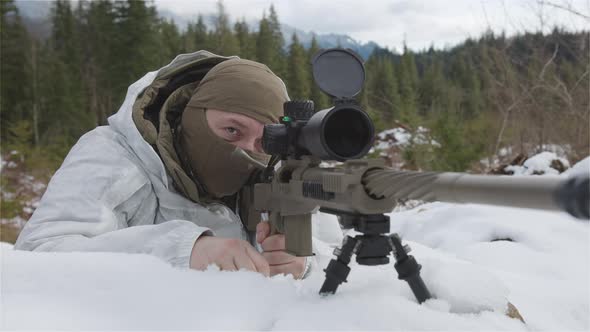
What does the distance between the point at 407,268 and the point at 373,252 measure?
0.39ft

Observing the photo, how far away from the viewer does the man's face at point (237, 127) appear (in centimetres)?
257

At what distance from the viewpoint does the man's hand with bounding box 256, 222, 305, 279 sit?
2.09 meters

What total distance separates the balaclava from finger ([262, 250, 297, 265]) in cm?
51

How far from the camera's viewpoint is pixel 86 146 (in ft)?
8.29

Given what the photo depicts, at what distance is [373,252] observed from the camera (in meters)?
1.45

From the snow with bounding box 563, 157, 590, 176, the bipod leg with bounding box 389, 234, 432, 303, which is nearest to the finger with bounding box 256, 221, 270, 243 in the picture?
the bipod leg with bounding box 389, 234, 432, 303

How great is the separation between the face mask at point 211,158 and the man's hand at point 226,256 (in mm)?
736

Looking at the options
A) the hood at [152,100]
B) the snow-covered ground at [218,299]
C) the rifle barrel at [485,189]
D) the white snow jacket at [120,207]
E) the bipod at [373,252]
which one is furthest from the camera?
the hood at [152,100]

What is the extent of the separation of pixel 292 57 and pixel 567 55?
27197 mm

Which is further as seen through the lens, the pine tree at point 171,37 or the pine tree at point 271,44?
the pine tree at point 271,44

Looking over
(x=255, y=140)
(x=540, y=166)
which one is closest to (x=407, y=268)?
(x=255, y=140)

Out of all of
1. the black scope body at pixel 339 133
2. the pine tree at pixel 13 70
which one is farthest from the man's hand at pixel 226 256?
the pine tree at pixel 13 70

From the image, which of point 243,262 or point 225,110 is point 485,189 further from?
point 225,110

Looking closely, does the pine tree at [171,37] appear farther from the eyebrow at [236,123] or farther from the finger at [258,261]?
the finger at [258,261]
